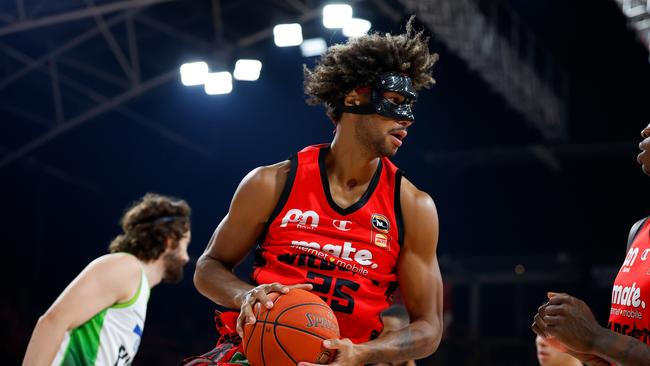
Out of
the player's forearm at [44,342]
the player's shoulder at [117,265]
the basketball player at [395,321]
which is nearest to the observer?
the player's forearm at [44,342]

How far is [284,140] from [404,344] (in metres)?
11.6

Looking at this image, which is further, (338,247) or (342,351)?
(338,247)

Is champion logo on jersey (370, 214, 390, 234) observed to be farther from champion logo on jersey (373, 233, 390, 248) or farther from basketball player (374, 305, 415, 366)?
basketball player (374, 305, 415, 366)

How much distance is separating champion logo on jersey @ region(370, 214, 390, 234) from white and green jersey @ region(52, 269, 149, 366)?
1.87 m

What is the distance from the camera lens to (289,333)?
313 cm

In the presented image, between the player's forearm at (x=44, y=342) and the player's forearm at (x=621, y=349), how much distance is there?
278 centimetres

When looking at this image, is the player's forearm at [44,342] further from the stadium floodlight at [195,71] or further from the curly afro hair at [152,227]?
the stadium floodlight at [195,71]

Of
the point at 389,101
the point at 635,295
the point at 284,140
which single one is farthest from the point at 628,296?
the point at 284,140

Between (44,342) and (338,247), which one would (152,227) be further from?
(338,247)

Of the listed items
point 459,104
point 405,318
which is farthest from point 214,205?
point 405,318

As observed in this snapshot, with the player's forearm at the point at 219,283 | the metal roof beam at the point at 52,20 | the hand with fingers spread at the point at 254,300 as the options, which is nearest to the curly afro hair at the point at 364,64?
the player's forearm at the point at 219,283

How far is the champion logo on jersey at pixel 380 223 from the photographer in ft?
12.0

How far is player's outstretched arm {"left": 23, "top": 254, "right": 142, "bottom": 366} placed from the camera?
454 cm

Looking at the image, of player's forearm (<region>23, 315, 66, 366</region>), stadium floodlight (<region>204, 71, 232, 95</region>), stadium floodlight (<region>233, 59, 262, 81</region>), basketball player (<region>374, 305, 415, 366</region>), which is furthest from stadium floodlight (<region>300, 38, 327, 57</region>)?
player's forearm (<region>23, 315, 66, 366</region>)
